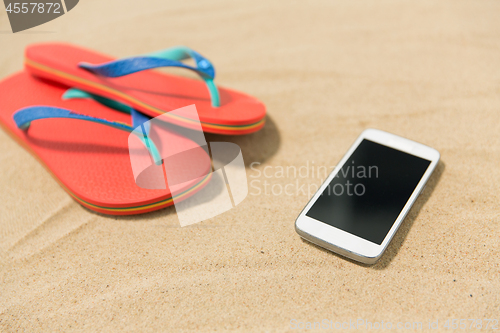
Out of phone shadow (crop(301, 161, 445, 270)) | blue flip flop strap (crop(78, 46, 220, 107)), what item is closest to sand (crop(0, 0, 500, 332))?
phone shadow (crop(301, 161, 445, 270))

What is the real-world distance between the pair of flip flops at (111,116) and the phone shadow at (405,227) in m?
0.27

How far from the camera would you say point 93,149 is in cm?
74

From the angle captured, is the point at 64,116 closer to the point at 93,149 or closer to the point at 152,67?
the point at 93,149

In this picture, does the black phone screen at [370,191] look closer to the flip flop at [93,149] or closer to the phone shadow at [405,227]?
the phone shadow at [405,227]

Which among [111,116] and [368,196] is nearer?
[368,196]

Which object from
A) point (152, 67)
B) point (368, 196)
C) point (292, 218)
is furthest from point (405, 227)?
point (152, 67)

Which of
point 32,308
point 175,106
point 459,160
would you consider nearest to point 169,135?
point 175,106

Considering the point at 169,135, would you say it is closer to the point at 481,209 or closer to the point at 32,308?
the point at 32,308

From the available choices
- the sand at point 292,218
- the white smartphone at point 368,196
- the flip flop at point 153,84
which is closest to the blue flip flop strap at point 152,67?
the flip flop at point 153,84

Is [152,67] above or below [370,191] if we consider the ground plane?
above

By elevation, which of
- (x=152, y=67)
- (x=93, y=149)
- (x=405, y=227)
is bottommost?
(x=405, y=227)

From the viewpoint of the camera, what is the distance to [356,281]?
58 cm

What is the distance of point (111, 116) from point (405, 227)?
60 centimetres

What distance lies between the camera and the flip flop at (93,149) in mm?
666
